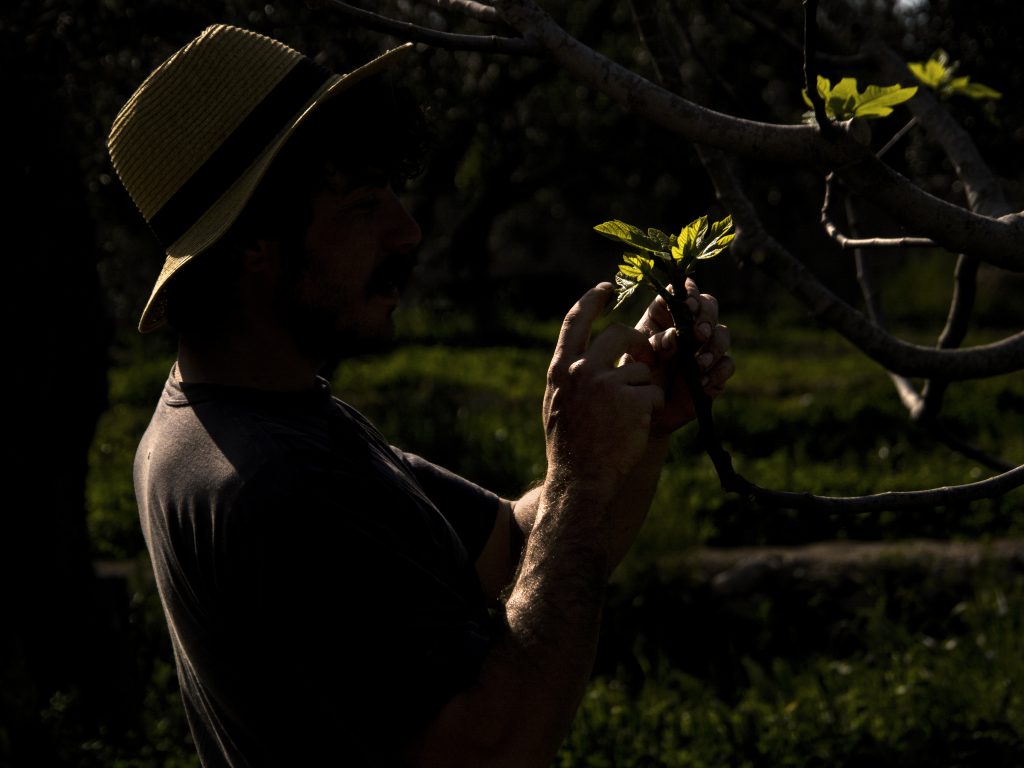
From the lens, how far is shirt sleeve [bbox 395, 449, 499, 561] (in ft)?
7.77

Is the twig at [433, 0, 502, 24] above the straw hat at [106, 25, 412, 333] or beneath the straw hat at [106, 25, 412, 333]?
above

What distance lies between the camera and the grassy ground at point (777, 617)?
4031mm

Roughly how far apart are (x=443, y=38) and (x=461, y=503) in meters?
0.91

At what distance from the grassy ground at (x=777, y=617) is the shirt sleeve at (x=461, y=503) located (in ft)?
5.92

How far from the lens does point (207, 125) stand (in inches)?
77.4

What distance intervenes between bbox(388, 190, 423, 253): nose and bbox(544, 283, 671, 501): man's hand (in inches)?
11.2

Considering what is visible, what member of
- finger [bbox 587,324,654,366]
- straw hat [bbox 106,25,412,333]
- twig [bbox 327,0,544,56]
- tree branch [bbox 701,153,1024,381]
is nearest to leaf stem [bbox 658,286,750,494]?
finger [bbox 587,324,654,366]

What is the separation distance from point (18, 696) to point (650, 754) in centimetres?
198

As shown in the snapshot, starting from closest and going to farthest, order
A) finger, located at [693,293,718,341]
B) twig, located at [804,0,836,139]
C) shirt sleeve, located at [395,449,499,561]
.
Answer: twig, located at [804,0,836,139], finger, located at [693,293,718,341], shirt sleeve, located at [395,449,499,561]

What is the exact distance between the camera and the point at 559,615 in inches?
67.1

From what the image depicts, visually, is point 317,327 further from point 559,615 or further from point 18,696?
point 18,696

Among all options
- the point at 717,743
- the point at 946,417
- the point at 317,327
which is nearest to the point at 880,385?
the point at 946,417

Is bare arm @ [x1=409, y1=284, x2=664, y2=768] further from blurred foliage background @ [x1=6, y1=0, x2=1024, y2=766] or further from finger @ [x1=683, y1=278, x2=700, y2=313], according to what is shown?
blurred foliage background @ [x1=6, y1=0, x2=1024, y2=766]

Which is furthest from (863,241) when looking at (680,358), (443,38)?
(443,38)
